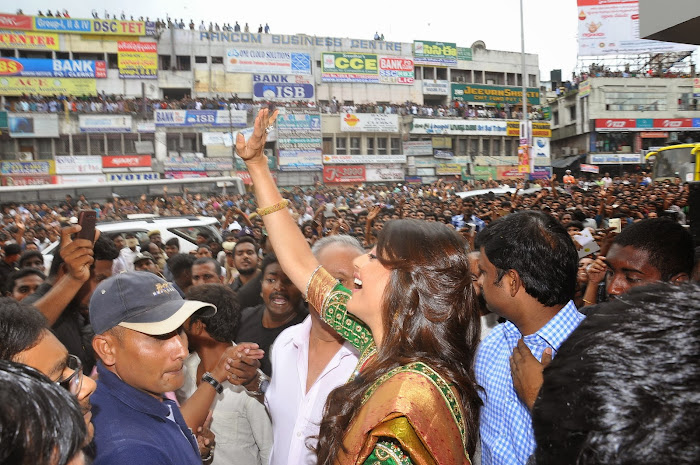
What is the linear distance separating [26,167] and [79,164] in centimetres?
224

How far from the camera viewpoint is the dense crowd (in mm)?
623

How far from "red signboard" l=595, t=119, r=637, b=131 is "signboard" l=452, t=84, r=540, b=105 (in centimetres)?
494

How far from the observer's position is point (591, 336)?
650 mm

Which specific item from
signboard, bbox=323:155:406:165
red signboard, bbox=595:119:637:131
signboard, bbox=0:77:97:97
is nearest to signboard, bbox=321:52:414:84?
signboard, bbox=323:155:406:165

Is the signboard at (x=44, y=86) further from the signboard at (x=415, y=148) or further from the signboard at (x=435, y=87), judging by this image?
the signboard at (x=435, y=87)

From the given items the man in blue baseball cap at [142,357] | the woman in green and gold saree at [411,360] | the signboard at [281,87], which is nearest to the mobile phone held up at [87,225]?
the man in blue baseball cap at [142,357]

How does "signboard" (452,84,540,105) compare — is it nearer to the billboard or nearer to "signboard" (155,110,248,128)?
the billboard

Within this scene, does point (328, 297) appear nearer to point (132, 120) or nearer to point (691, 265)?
point (691, 265)

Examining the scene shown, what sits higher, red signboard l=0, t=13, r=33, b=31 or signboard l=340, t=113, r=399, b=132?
red signboard l=0, t=13, r=33, b=31

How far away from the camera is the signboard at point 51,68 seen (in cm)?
2939

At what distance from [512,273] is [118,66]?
33403 millimetres

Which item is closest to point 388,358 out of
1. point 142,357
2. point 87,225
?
point 142,357

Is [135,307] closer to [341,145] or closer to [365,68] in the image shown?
[341,145]

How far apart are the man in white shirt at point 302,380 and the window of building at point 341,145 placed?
30471 millimetres
